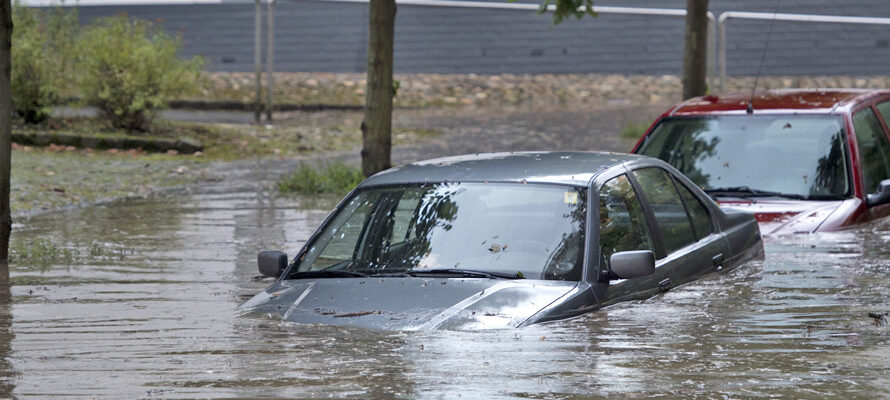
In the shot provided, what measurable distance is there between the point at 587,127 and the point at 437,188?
13.8 m

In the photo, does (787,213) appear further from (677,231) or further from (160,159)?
(160,159)

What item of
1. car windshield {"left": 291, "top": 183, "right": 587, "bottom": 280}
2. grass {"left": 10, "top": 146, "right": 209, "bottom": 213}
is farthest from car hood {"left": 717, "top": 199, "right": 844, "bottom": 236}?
grass {"left": 10, "top": 146, "right": 209, "bottom": 213}

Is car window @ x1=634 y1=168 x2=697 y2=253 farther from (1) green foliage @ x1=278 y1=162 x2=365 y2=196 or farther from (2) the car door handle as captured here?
(1) green foliage @ x1=278 y1=162 x2=365 y2=196

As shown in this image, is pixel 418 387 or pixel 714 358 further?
pixel 714 358

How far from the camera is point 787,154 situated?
29.7 feet

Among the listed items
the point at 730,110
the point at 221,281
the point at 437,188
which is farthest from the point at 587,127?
the point at 437,188

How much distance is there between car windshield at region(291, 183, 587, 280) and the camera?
5.86m

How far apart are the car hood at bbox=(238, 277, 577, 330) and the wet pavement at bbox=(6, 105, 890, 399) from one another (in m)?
0.08

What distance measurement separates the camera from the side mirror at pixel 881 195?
8.50 meters

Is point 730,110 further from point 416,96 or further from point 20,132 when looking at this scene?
point 416,96

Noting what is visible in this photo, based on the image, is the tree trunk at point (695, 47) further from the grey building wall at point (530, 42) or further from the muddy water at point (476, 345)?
the grey building wall at point (530, 42)

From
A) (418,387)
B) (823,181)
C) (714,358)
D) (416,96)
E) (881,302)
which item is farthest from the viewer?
(416,96)

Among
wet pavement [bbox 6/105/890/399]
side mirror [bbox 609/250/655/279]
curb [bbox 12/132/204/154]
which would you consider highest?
side mirror [bbox 609/250/655/279]

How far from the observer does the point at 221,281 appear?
803 centimetres
